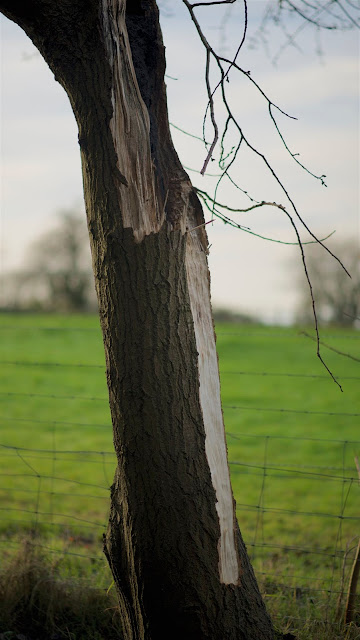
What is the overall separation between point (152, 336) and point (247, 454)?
6.32 meters

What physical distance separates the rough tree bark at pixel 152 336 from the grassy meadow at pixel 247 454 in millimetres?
736

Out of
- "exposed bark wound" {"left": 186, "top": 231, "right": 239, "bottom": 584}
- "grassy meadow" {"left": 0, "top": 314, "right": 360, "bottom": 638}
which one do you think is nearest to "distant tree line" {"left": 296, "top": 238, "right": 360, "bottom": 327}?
"grassy meadow" {"left": 0, "top": 314, "right": 360, "bottom": 638}

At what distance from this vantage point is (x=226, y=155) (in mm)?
2293

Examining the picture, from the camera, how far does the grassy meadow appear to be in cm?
334

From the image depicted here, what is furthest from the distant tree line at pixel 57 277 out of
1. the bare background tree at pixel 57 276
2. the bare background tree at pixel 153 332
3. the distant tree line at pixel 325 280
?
the bare background tree at pixel 153 332

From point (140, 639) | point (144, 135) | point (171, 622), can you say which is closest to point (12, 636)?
point (140, 639)

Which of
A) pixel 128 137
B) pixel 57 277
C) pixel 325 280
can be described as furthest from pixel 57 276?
pixel 128 137

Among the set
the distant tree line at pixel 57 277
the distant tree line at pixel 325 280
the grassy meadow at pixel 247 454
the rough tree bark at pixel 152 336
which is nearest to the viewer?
the rough tree bark at pixel 152 336

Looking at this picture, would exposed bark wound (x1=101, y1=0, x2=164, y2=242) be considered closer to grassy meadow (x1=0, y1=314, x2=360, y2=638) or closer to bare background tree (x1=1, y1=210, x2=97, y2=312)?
grassy meadow (x1=0, y1=314, x2=360, y2=638)

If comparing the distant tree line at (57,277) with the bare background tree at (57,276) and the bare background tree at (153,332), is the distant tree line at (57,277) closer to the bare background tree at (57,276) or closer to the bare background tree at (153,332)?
the bare background tree at (57,276)

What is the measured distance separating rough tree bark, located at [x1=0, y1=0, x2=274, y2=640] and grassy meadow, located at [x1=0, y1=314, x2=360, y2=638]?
0.74 m

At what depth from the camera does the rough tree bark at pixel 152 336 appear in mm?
1998

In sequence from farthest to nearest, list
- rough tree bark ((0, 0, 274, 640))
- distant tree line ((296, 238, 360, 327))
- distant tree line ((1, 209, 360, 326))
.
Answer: distant tree line ((1, 209, 360, 326))
distant tree line ((296, 238, 360, 327))
rough tree bark ((0, 0, 274, 640))

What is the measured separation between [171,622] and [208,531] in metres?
0.35
